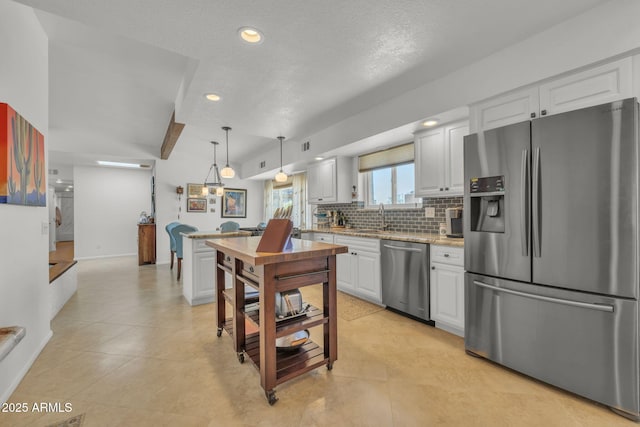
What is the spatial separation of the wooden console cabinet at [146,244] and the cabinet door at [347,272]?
4.85m

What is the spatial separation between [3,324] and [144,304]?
76.7 inches

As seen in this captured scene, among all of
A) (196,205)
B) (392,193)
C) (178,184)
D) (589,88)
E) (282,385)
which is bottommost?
(282,385)

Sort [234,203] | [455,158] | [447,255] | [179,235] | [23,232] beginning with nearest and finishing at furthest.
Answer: [23,232], [447,255], [455,158], [179,235], [234,203]

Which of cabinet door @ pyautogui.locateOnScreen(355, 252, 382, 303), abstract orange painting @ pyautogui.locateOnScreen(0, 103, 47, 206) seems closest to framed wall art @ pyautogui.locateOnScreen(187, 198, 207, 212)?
abstract orange painting @ pyautogui.locateOnScreen(0, 103, 47, 206)

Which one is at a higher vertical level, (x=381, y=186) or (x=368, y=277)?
(x=381, y=186)

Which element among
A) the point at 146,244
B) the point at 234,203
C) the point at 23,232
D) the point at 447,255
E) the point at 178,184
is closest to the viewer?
the point at 23,232

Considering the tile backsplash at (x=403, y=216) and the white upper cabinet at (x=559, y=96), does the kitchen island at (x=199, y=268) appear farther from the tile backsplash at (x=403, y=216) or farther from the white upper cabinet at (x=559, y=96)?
the white upper cabinet at (x=559, y=96)

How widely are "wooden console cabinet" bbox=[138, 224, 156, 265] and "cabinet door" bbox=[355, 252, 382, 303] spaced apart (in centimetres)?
521

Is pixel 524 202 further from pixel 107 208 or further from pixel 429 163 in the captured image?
pixel 107 208

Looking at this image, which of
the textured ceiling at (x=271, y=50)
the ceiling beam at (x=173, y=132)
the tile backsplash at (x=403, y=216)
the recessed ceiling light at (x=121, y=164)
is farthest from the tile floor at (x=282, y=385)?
the recessed ceiling light at (x=121, y=164)

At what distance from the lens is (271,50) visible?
7.01 ft

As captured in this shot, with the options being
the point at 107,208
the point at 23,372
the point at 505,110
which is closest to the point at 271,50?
the point at 505,110

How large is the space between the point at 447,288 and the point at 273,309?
5.92 ft

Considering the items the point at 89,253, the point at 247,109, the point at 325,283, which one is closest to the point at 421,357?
the point at 325,283
